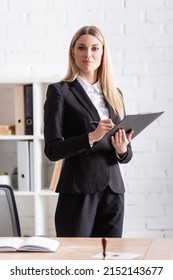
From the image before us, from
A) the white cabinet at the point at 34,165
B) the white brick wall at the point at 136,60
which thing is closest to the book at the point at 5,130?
the white cabinet at the point at 34,165

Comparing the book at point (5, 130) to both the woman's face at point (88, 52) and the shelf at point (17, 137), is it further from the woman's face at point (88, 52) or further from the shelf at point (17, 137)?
the woman's face at point (88, 52)

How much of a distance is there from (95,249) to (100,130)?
60 cm

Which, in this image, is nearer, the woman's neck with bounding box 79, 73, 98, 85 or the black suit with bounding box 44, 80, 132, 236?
the black suit with bounding box 44, 80, 132, 236

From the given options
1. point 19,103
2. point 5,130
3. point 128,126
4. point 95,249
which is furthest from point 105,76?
point 5,130

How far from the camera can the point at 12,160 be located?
4.30 m

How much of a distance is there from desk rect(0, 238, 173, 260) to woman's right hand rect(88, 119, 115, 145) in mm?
465

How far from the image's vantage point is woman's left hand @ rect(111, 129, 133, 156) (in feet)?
8.55

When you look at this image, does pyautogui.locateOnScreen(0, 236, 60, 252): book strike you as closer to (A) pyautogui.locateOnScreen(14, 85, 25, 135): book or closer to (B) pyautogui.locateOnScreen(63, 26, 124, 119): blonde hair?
(B) pyautogui.locateOnScreen(63, 26, 124, 119): blonde hair

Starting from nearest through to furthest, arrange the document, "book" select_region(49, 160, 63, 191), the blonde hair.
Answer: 1. the document
2. the blonde hair
3. "book" select_region(49, 160, 63, 191)

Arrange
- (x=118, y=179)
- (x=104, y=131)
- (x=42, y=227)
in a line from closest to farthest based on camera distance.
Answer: (x=104, y=131), (x=118, y=179), (x=42, y=227)

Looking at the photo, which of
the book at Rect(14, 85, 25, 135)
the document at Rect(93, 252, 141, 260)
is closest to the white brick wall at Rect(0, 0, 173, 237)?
the book at Rect(14, 85, 25, 135)

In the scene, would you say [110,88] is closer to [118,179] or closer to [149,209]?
[118,179]
